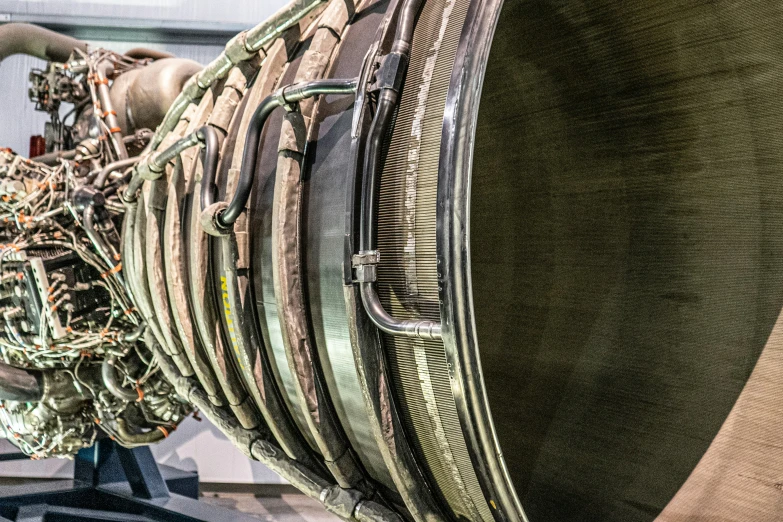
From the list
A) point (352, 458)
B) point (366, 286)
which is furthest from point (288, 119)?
point (352, 458)

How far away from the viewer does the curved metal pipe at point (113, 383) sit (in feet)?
7.67

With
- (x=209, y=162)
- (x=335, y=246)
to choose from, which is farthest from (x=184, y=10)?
(x=335, y=246)

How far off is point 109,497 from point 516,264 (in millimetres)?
2404

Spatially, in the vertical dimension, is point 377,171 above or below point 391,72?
below

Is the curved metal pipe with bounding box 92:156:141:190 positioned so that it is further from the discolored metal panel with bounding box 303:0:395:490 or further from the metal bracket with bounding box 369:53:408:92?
the metal bracket with bounding box 369:53:408:92

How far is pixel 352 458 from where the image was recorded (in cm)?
133

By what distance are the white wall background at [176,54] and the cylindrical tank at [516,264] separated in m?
3.07

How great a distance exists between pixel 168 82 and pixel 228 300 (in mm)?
1427

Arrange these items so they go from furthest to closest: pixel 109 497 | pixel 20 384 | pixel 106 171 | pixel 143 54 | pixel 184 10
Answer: pixel 184 10 < pixel 109 497 < pixel 143 54 < pixel 20 384 < pixel 106 171

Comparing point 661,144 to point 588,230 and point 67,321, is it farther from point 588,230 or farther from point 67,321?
point 67,321

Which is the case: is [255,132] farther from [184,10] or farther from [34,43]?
[184,10]

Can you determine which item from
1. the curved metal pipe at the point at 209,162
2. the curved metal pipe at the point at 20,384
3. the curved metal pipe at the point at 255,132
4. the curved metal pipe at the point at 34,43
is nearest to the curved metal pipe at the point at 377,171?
the curved metal pipe at the point at 255,132

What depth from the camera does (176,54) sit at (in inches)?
184

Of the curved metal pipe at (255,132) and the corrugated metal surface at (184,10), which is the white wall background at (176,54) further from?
the curved metal pipe at (255,132)
